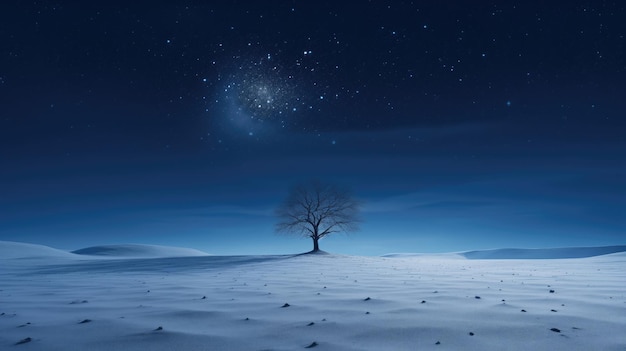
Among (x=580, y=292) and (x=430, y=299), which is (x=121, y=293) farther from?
(x=580, y=292)

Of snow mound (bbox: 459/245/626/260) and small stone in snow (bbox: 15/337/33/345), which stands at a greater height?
snow mound (bbox: 459/245/626/260)

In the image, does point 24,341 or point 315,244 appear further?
point 315,244

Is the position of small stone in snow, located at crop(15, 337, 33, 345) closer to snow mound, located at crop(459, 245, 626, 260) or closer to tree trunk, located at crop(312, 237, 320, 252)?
tree trunk, located at crop(312, 237, 320, 252)

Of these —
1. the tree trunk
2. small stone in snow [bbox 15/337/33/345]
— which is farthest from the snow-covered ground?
the tree trunk

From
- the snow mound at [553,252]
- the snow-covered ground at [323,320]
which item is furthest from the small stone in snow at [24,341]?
the snow mound at [553,252]

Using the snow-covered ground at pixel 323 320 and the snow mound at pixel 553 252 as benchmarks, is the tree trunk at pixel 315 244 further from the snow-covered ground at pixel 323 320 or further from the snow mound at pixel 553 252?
the snow mound at pixel 553 252

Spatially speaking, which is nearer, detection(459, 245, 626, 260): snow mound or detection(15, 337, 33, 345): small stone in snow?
detection(15, 337, 33, 345): small stone in snow

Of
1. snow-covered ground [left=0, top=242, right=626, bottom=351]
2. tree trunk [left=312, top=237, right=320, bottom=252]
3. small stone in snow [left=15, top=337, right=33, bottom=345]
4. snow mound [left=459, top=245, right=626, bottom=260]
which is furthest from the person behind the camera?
snow mound [left=459, top=245, right=626, bottom=260]

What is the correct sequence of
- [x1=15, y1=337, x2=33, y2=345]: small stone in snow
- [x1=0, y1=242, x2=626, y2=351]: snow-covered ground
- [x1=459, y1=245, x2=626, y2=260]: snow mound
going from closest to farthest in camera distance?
1. [x1=0, y1=242, x2=626, y2=351]: snow-covered ground
2. [x1=15, y1=337, x2=33, y2=345]: small stone in snow
3. [x1=459, y1=245, x2=626, y2=260]: snow mound

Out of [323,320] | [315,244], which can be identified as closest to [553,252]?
[315,244]

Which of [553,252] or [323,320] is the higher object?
[553,252]

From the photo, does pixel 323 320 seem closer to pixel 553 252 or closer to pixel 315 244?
pixel 315 244

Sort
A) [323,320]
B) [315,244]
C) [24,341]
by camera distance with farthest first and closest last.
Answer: [315,244] → [323,320] → [24,341]

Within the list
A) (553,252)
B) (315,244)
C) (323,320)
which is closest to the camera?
(323,320)
